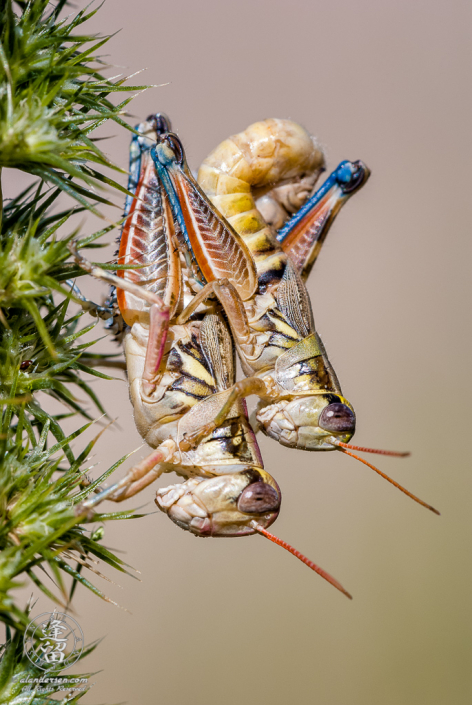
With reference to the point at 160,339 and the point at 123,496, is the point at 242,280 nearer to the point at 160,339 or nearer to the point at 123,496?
the point at 160,339

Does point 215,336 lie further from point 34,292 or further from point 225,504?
point 34,292

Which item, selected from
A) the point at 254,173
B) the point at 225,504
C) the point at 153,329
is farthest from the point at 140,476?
the point at 254,173

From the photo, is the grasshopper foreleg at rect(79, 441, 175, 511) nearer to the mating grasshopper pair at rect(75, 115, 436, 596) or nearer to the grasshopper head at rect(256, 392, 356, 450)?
the mating grasshopper pair at rect(75, 115, 436, 596)

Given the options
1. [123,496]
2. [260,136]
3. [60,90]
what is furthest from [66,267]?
[260,136]

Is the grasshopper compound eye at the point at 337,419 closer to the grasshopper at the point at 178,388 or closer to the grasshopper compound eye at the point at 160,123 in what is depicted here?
the grasshopper at the point at 178,388
